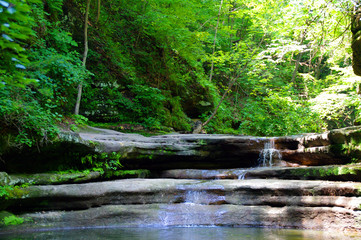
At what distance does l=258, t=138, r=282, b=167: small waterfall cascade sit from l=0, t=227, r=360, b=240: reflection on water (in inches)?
175

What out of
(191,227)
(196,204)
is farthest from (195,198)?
(191,227)

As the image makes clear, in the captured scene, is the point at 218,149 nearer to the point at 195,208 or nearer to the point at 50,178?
the point at 195,208

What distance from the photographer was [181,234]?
16.6ft

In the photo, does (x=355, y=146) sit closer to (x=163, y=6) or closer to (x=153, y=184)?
(x=153, y=184)

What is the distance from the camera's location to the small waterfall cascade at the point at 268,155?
979 centimetres

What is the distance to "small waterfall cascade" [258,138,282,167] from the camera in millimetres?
9789

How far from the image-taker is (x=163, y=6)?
14.3 m

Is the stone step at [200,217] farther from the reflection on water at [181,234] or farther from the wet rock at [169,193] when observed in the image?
the reflection on water at [181,234]

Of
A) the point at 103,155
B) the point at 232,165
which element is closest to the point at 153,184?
the point at 103,155

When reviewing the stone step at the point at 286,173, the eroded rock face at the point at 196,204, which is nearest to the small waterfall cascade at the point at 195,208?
the eroded rock face at the point at 196,204

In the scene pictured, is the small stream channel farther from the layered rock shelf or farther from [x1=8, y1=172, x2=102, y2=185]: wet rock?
[x1=8, y1=172, x2=102, y2=185]: wet rock

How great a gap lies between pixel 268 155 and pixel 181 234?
5825 mm

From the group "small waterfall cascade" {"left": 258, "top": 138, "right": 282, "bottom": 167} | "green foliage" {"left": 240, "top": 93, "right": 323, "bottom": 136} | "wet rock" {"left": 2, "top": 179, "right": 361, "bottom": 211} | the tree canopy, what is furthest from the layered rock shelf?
"green foliage" {"left": 240, "top": 93, "right": 323, "bottom": 136}

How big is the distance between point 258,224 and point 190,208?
1.57 meters
